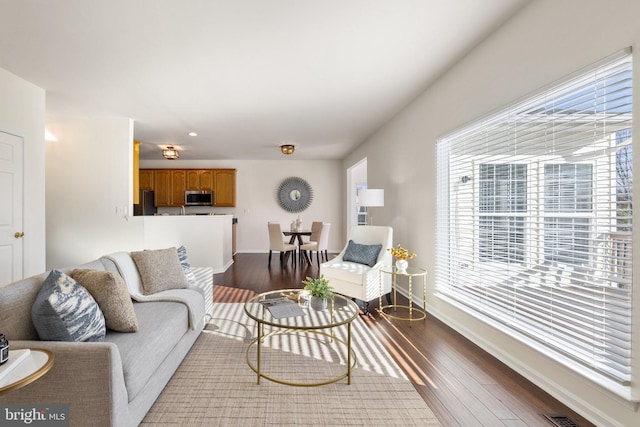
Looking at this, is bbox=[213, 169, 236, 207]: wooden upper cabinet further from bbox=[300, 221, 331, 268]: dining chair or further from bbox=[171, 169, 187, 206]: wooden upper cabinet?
bbox=[300, 221, 331, 268]: dining chair

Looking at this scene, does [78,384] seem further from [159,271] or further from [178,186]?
[178,186]

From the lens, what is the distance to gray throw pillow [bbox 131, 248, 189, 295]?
2611 millimetres

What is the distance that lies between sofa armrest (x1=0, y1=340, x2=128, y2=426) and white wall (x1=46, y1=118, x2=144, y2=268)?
4.00m

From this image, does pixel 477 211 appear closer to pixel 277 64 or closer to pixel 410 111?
pixel 410 111

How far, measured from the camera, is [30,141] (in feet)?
11.7

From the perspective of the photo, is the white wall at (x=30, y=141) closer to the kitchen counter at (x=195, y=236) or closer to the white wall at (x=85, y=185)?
the white wall at (x=85, y=185)

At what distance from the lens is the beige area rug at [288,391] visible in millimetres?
1743

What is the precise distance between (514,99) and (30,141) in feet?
15.9

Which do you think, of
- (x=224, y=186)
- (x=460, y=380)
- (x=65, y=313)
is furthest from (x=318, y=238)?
(x=65, y=313)

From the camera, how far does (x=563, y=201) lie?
1.97 m

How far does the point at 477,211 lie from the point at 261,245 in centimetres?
653

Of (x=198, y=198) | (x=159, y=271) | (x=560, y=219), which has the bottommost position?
(x=159, y=271)

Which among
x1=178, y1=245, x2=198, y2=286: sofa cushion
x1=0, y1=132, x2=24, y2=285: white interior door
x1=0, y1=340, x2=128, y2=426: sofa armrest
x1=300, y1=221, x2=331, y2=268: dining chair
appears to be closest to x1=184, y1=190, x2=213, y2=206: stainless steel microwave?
x1=300, y1=221, x2=331, y2=268: dining chair

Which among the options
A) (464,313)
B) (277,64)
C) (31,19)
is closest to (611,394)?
(464,313)
